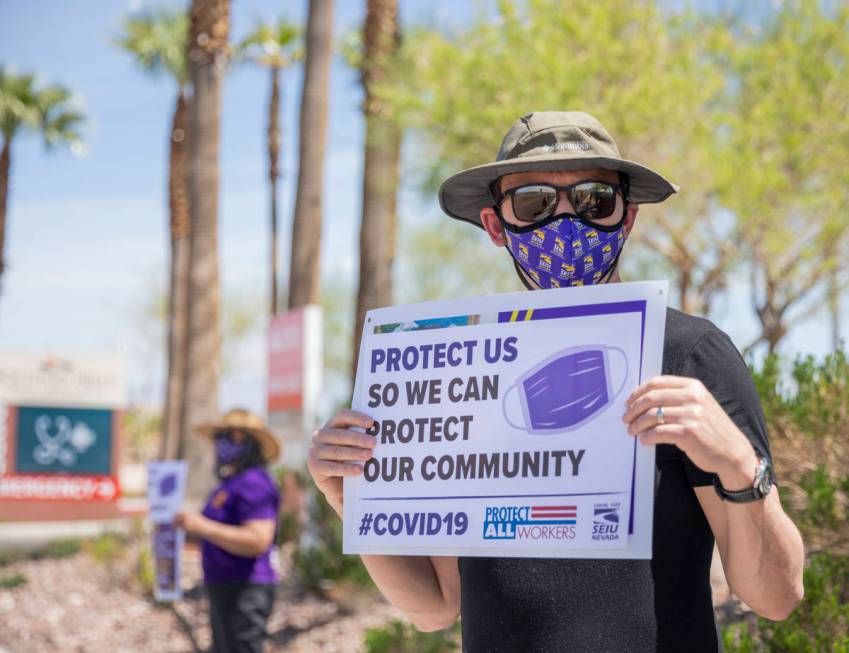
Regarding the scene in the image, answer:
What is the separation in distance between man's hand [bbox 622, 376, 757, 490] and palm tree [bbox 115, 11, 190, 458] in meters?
18.6

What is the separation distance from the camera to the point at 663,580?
2074 millimetres

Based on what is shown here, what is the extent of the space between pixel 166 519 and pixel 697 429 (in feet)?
19.4

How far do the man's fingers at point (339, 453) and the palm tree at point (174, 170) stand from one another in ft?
59.0

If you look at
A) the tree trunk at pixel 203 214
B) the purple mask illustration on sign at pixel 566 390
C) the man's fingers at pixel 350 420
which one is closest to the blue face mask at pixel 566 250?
the purple mask illustration on sign at pixel 566 390

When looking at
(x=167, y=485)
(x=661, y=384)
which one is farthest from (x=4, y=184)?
(x=661, y=384)

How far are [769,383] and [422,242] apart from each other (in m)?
30.3

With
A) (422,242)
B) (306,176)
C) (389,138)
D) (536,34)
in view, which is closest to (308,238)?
(306,176)

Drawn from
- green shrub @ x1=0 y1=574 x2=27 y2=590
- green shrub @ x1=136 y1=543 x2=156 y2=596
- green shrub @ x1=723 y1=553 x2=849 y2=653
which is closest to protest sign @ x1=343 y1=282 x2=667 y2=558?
green shrub @ x1=723 y1=553 x2=849 y2=653

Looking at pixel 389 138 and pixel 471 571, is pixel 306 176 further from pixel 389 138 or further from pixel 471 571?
pixel 471 571

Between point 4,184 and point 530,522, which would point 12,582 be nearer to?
point 530,522

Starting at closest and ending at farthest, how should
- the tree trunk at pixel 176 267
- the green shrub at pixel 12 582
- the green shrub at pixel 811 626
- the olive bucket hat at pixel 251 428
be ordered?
the green shrub at pixel 811 626, the olive bucket hat at pixel 251 428, the green shrub at pixel 12 582, the tree trunk at pixel 176 267

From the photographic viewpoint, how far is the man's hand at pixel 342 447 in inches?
91.1

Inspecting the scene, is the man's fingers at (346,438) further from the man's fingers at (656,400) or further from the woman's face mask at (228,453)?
the woman's face mask at (228,453)

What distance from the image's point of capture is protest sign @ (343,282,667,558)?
205cm
